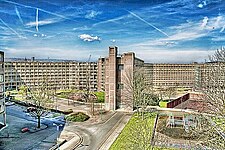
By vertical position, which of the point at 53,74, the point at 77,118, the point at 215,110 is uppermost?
the point at 53,74

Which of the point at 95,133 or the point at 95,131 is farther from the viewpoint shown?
the point at 95,131

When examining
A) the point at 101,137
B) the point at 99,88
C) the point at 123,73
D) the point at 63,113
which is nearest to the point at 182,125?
the point at 101,137

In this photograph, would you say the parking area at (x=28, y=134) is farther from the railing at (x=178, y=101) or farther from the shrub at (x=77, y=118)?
the railing at (x=178, y=101)

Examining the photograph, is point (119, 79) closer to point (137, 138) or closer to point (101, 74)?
point (101, 74)

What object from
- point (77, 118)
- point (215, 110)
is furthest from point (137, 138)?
point (77, 118)

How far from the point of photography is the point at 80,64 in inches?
676

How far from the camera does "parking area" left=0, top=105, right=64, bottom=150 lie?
22.8 ft

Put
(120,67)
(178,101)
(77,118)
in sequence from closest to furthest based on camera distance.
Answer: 1. (77,118)
2. (120,67)
3. (178,101)

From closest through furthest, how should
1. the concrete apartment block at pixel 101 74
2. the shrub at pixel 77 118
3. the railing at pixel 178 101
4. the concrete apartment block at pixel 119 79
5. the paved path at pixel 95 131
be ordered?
the paved path at pixel 95 131 < the shrub at pixel 77 118 < the concrete apartment block at pixel 119 79 < the railing at pixel 178 101 < the concrete apartment block at pixel 101 74

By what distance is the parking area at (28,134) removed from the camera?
6945 millimetres

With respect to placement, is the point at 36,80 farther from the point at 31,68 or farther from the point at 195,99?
the point at 195,99

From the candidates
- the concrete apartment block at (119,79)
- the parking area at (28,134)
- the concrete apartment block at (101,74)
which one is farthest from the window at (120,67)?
the concrete apartment block at (101,74)

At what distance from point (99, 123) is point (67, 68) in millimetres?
7782

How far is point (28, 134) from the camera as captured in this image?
26.3ft
